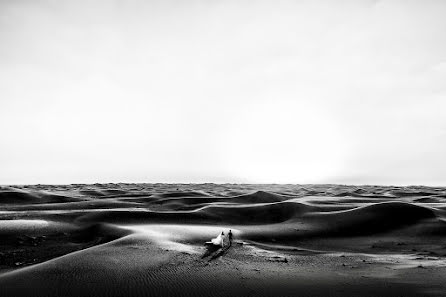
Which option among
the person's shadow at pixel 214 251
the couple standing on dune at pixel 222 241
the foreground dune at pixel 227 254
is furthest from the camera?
the couple standing on dune at pixel 222 241

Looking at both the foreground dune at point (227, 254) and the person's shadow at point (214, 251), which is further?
the person's shadow at point (214, 251)

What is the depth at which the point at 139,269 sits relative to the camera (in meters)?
2.15

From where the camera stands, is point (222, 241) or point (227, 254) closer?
point (227, 254)

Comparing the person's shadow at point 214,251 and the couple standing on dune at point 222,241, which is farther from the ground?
the couple standing on dune at point 222,241

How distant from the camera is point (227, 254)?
Answer: 2643mm

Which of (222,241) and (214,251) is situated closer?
(214,251)

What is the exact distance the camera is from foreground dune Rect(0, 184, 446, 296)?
1.90 metres

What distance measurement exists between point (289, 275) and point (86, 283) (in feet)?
3.84

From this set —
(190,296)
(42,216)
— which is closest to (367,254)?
(190,296)

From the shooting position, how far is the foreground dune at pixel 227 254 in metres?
1.90

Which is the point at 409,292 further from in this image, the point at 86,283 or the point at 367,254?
the point at 86,283

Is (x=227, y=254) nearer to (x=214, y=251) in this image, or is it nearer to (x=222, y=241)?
(x=214, y=251)

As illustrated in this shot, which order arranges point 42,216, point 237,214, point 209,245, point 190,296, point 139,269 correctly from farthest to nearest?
point 237,214
point 42,216
point 209,245
point 139,269
point 190,296

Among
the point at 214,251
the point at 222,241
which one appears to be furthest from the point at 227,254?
the point at 222,241
